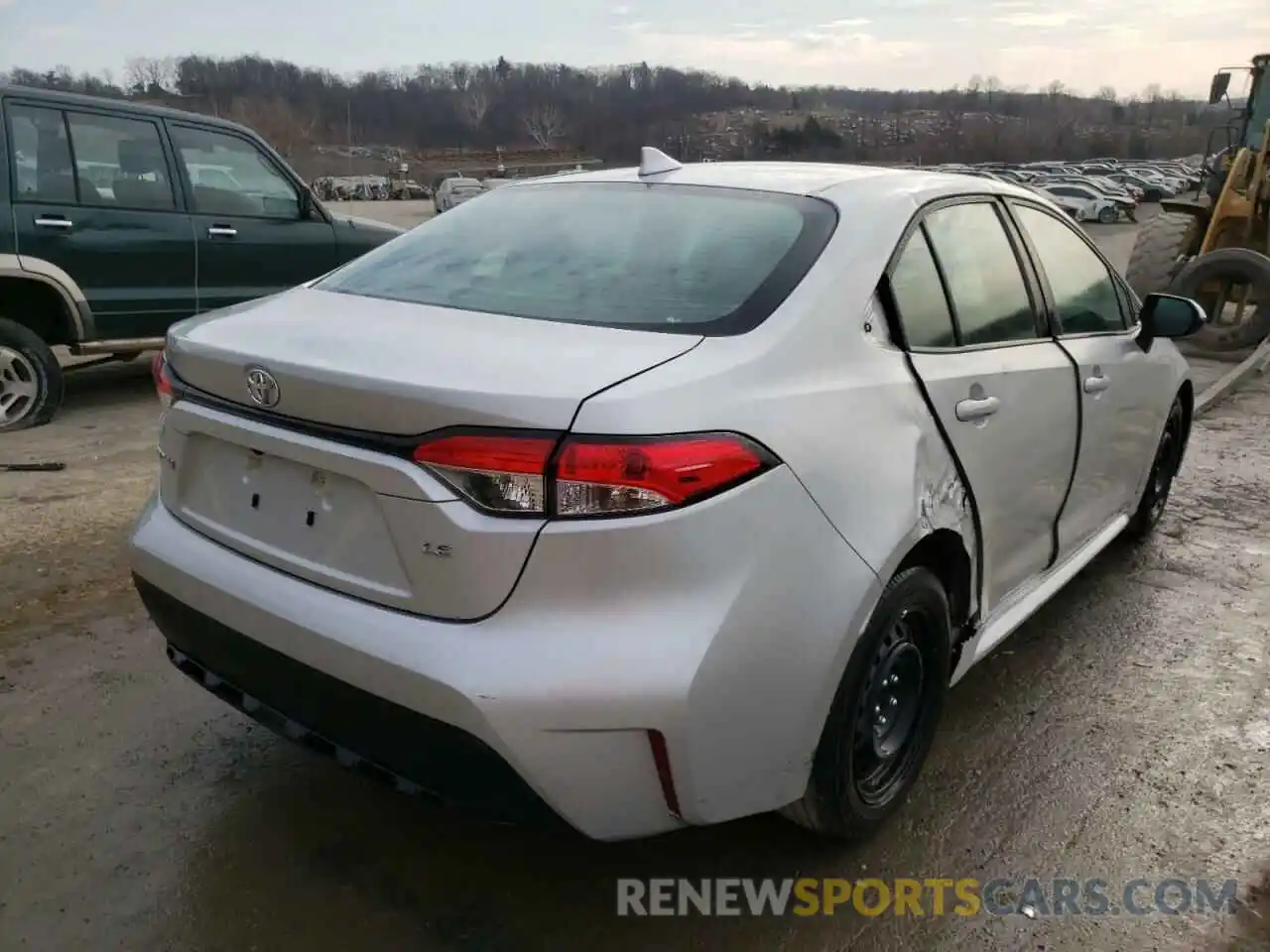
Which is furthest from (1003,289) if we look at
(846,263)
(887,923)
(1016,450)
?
(887,923)

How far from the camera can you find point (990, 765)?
9.51 ft

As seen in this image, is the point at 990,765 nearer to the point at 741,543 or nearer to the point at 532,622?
the point at 741,543

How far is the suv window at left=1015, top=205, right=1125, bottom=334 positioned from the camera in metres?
3.35

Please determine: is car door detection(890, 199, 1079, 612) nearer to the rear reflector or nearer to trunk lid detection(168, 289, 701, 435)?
trunk lid detection(168, 289, 701, 435)

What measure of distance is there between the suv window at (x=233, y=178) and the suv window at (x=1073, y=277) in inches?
216

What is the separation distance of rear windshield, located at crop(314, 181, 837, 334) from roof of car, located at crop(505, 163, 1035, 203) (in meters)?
0.06

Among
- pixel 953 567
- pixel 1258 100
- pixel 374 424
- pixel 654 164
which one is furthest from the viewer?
pixel 1258 100

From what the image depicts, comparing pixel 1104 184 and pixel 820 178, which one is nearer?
pixel 820 178

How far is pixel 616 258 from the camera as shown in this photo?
2547mm

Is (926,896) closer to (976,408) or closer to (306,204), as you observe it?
(976,408)

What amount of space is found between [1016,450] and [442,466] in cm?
173

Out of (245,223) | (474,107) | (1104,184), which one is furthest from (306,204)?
(474,107)

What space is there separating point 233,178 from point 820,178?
18.0ft

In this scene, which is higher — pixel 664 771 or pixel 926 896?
pixel 664 771
